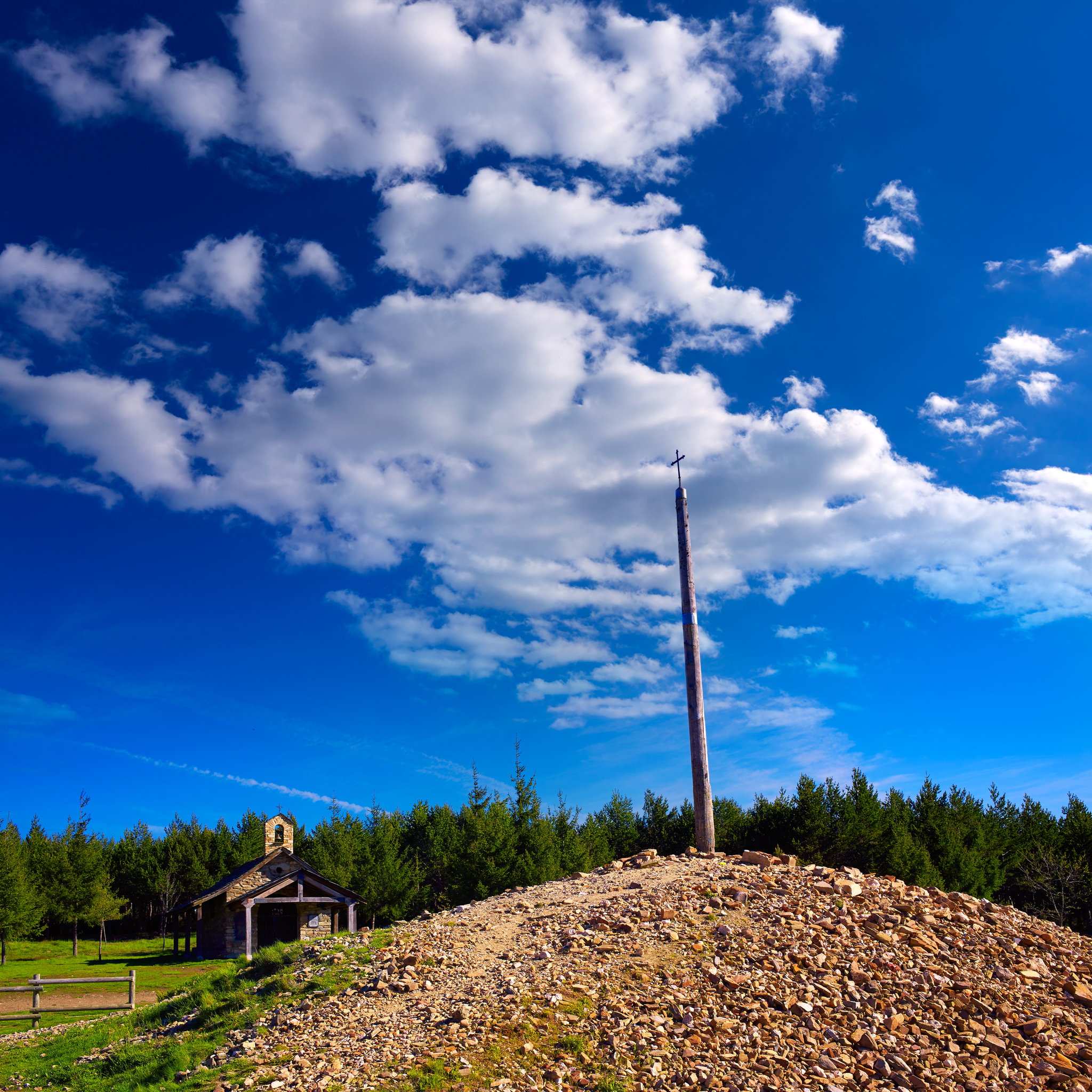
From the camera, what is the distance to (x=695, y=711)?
63.4 ft

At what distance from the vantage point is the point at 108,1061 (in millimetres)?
14578

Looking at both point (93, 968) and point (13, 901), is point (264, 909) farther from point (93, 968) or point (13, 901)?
point (13, 901)

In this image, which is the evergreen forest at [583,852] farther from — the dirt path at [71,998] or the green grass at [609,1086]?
the green grass at [609,1086]

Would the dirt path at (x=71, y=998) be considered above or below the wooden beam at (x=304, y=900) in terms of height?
below

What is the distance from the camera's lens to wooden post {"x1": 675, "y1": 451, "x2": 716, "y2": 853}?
18953 mm

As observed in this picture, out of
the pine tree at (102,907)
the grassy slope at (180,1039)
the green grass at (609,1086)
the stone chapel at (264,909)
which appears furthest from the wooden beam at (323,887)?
the green grass at (609,1086)

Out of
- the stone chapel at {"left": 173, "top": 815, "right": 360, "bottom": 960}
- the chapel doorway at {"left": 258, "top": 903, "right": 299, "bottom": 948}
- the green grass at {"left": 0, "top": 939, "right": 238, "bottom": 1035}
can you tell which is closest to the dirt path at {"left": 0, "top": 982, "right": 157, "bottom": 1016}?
the green grass at {"left": 0, "top": 939, "right": 238, "bottom": 1035}

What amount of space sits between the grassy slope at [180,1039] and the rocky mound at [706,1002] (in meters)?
0.67

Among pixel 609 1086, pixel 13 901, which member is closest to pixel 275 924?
pixel 13 901

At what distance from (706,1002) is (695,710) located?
336 inches

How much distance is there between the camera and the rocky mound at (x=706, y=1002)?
10055 millimetres

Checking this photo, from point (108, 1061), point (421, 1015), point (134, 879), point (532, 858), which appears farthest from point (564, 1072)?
point (134, 879)

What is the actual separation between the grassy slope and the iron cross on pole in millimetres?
7570

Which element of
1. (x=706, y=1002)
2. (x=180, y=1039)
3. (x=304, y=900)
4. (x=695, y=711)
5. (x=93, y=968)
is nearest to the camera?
(x=706, y=1002)
